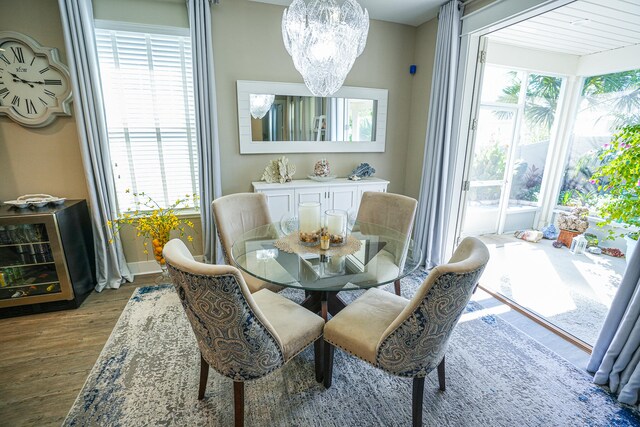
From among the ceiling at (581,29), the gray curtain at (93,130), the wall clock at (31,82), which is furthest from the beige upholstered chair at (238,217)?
the ceiling at (581,29)

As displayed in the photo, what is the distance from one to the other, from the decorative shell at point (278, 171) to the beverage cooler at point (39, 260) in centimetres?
175

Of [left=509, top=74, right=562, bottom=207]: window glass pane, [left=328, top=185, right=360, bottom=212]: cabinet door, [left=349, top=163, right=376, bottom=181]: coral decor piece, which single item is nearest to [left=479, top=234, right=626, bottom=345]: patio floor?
[left=509, top=74, right=562, bottom=207]: window glass pane

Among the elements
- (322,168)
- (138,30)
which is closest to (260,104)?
(322,168)

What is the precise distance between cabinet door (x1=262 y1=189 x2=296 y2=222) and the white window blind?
93cm

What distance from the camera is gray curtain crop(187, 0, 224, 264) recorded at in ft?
8.82

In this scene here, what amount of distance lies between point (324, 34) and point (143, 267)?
2.90 meters

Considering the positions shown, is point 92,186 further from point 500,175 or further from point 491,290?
point 500,175

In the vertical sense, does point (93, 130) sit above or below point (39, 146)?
above

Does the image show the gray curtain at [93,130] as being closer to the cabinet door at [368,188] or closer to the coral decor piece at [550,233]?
the cabinet door at [368,188]

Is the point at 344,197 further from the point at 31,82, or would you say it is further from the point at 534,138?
the point at 534,138

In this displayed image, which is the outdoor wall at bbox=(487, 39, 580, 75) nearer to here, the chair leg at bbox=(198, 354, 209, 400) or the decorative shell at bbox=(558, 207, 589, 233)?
the decorative shell at bbox=(558, 207, 589, 233)

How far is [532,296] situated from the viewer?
277 centimetres

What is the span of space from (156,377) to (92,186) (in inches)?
72.9

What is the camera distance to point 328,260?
67.8 inches
